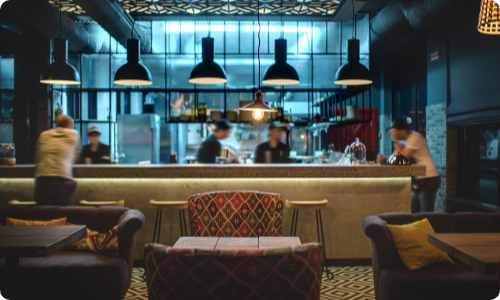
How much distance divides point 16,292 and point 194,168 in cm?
190

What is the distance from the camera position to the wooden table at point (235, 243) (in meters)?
2.06

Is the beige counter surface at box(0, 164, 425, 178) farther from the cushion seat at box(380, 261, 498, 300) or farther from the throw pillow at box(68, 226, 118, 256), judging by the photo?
the cushion seat at box(380, 261, 498, 300)

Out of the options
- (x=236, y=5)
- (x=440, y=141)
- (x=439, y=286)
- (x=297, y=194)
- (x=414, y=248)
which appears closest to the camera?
(x=439, y=286)

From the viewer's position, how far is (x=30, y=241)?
219 cm

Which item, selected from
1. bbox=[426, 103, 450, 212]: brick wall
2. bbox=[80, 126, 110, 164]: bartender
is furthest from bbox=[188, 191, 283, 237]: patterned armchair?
bbox=[426, 103, 450, 212]: brick wall

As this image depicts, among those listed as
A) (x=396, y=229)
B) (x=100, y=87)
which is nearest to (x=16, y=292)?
(x=396, y=229)

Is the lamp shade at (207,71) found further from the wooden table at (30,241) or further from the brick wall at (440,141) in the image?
the brick wall at (440,141)

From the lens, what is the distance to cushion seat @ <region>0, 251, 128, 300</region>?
9.05 ft

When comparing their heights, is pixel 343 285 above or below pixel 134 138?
below

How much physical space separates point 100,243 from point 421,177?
12.4 feet

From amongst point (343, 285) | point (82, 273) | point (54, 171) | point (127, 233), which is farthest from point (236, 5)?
point (82, 273)

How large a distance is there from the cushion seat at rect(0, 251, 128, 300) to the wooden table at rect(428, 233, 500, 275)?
240 cm

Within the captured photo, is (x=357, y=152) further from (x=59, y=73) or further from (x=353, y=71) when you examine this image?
(x=59, y=73)

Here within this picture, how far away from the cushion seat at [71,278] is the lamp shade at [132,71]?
7.92 ft
